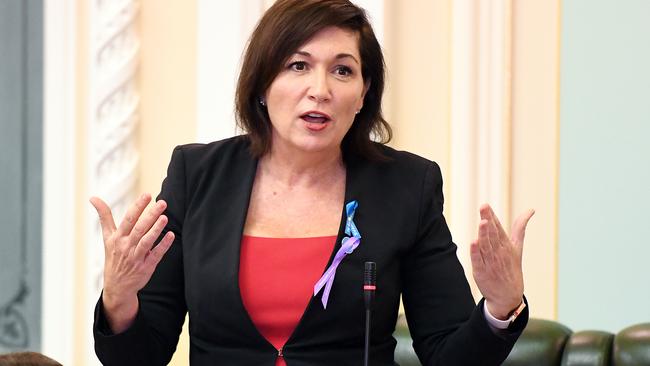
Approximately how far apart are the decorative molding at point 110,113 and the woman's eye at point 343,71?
1.32 meters

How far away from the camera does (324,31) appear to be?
257 centimetres

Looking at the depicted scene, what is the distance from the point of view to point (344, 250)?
8.18 ft

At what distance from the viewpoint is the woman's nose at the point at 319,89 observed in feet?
8.18

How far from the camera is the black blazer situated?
2.44 metres

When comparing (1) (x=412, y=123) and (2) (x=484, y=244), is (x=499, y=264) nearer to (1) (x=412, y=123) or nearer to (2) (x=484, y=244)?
(2) (x=484, y=244)

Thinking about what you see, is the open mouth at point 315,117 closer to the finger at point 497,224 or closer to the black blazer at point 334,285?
the black blazer at point 334,285

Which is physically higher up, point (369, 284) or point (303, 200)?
point (303, 200)

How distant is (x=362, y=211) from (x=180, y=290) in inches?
17.1

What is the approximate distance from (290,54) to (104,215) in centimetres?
55
